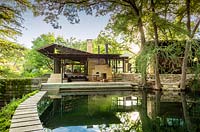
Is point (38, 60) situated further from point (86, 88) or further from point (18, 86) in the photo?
point (86, 88)

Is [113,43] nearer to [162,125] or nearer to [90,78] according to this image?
[90,78]

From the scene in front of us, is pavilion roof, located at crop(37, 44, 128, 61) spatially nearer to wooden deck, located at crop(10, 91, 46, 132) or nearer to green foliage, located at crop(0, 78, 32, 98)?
green foliage, located at crop(0, 78, 32, 98)

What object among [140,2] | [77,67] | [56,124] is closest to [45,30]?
[77,67]

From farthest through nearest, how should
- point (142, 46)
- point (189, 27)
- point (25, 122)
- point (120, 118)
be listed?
point (142, 46), point (189, 27), point (120, 118), point (25, 122)

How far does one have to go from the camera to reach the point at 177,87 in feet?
55.1

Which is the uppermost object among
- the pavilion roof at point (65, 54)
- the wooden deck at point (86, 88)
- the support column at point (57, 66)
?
the pavilion roof at point (65, 54)

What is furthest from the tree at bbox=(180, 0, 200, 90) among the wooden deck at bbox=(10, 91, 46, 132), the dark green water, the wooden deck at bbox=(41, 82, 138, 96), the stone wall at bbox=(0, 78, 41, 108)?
the wooden deck at bbox=(10, 91, 46, 132)

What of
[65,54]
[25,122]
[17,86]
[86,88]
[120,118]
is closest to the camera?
[25,122]

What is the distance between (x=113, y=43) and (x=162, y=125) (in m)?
22.4

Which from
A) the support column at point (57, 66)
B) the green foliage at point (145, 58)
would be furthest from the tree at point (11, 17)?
the support column at point (57, 66)

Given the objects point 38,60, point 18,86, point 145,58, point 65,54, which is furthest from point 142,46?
point 38,60

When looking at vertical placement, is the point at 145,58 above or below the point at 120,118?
above

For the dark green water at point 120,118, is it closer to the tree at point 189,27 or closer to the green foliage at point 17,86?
the green foliage at point 17,86

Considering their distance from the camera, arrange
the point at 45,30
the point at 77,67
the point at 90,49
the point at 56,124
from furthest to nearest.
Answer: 1. the point at 45,30
2. the point at 77,67
3. the point at 90,49
4. the point at 56,124
